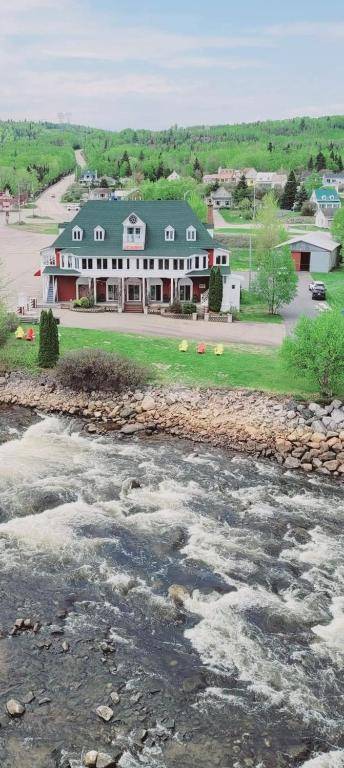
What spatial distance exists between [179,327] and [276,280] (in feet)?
27.7

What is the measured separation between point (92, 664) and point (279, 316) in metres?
36.0

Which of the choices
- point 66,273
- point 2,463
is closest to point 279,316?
point 66,273

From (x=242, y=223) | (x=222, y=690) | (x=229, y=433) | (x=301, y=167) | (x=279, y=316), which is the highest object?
(x=301, y=167)

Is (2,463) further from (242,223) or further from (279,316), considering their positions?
(242,223)

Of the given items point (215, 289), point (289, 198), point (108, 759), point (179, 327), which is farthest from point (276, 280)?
point (289, 198)

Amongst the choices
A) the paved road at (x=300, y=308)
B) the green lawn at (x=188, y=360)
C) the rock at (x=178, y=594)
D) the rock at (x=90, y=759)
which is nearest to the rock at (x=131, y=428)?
the green lawn at (x=188, y=360)

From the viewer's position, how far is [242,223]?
363 feet

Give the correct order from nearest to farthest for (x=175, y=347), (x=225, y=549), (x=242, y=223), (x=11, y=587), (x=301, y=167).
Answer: (x=11, y=587), (x=225, y=549), (x=175, y=347), (x=242, y=223), (x=301, y=167)

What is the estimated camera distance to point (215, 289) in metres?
48.1

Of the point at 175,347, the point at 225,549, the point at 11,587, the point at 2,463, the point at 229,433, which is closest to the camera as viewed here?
the point at 11,587

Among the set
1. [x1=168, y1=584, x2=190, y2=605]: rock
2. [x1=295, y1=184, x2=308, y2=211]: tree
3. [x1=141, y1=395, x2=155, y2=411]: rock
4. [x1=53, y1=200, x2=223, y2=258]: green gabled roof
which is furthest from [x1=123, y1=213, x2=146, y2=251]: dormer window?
[x1=295, y1=184, x2=308, y2=211]: tree

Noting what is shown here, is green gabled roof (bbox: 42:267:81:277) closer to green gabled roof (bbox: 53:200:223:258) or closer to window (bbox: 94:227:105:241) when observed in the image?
green gabled roof (bbox: 53:200:223:258)

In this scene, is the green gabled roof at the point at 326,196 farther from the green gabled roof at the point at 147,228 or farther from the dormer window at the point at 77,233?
the dormer window at the point at 77,233

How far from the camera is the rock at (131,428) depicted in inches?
1224
